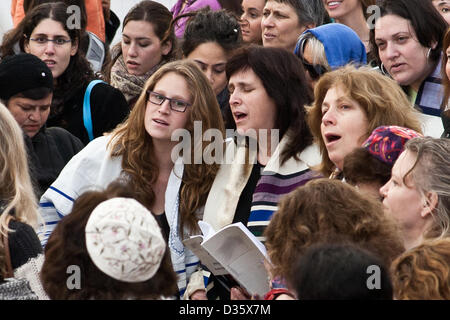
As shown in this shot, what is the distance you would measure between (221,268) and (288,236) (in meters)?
1.01

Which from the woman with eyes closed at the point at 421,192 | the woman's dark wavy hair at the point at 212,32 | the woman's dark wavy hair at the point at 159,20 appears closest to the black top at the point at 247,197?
the woman with eyes closed at the point at 421,192

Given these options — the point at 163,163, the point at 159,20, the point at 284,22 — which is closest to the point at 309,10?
the point at 284,22

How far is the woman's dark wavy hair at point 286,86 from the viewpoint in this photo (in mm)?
5211

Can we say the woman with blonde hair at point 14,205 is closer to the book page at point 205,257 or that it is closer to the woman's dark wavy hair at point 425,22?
the book page at point 205,257

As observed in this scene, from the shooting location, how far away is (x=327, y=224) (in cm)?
345

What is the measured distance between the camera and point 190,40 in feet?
21.4

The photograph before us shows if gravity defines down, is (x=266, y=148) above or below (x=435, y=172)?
below

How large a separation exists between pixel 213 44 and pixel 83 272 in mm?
3608

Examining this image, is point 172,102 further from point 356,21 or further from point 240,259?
point 356,21

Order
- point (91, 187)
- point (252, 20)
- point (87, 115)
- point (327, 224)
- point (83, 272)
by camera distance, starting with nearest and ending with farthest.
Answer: point (83, 272), point (327, 224), point (91, 187), point (87, 115), point (252, 20)

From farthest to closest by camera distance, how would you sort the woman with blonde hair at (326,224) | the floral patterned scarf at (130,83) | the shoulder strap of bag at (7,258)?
the floral patterned scarf at (130,83) < the shoulder strap of bag at (7,258) < the woman with blonde hair at (326,224)

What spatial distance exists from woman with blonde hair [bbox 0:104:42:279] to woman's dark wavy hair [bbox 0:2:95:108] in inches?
102

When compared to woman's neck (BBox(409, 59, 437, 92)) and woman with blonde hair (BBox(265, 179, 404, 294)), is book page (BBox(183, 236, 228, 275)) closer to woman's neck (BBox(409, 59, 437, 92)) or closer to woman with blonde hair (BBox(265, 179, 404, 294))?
woman with blonde hair (BBox(265, 179, 404, 294))
